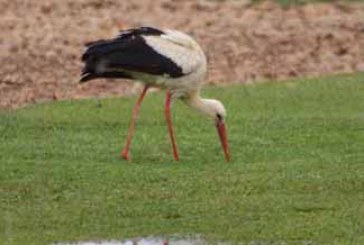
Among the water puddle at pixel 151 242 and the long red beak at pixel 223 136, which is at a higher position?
the water puddle at pixel 151 242

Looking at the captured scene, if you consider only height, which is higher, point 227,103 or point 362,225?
point 362,225

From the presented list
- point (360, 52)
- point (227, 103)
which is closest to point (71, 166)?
point (227, 103)

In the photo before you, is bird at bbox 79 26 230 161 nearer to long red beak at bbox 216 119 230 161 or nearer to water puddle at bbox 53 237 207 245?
long red beak at bbox 216 119 230 161

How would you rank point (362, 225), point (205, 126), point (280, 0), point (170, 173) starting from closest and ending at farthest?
point (362, 225) < point (170, 173) < point (205, 126) < point (280, 0)

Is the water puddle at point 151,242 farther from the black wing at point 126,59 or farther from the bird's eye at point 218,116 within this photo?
the bird's eye at point 218,116

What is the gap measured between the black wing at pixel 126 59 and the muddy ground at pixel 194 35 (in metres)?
A: 2.99

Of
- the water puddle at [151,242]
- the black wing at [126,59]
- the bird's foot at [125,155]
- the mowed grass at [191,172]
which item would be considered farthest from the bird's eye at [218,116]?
the water puddle at [151,242]

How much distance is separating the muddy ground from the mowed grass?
1.13 meters

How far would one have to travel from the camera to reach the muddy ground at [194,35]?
54.3 ft

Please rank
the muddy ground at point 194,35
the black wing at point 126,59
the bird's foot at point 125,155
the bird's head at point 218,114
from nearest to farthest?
the black wing at point 126,59, the bird's foot at point 125,155, the bird's head at point 218,114, the muddy ground at point 194,35

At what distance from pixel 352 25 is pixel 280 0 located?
1853mm

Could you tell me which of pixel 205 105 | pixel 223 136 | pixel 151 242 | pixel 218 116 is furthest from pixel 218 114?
pixel 151 242

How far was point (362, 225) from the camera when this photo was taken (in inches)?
392

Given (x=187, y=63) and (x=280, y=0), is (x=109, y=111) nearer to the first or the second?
(x=187, y=63)
